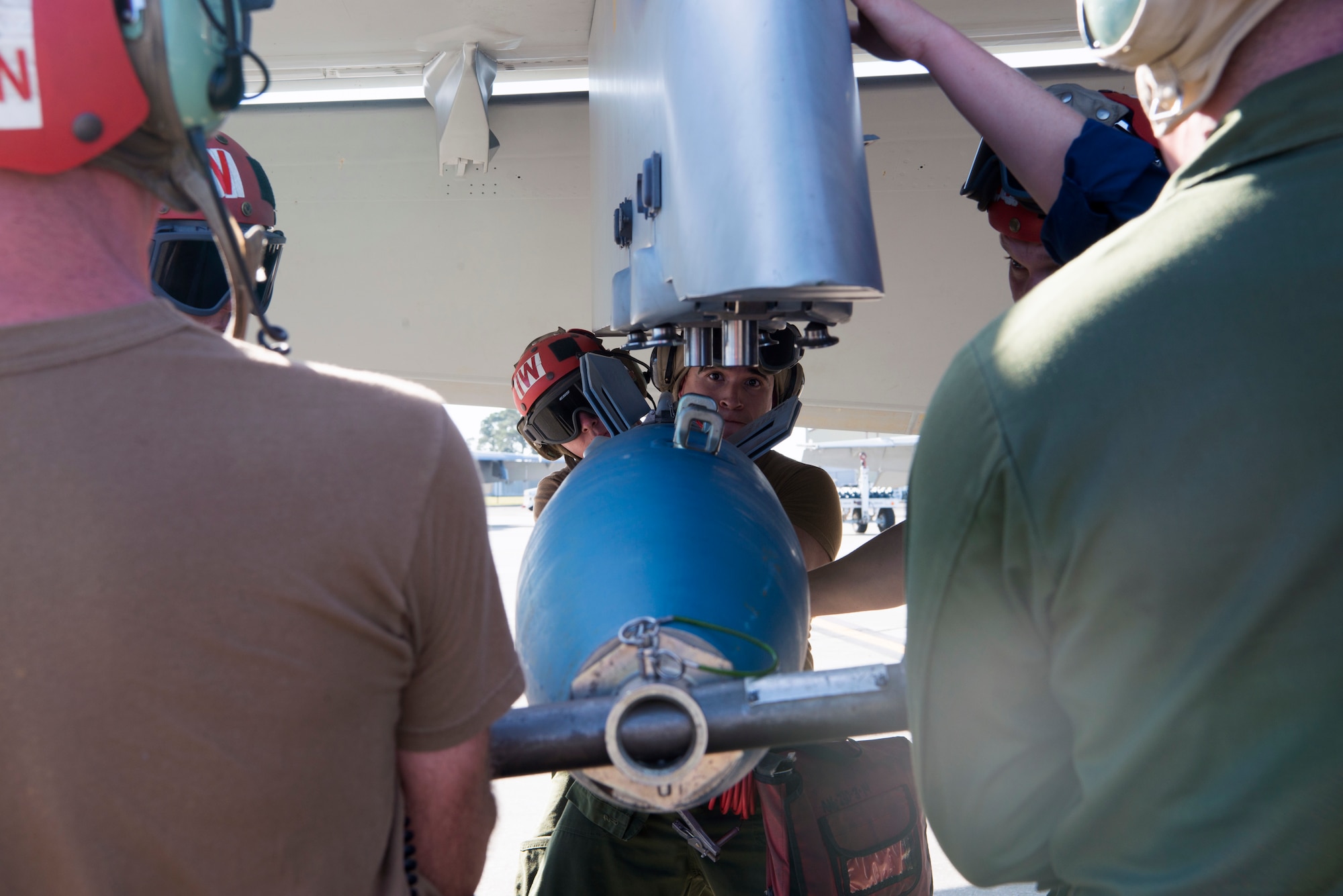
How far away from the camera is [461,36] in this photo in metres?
2.89

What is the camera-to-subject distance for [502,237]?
3730 millimetres

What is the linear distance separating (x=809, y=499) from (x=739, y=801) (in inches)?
31.1

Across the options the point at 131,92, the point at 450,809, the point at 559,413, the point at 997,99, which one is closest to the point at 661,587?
the point at 450,809

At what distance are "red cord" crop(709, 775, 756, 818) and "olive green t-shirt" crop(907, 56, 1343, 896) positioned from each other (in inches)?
54.4

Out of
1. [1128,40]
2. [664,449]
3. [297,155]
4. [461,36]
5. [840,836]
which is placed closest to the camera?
[1128,40]

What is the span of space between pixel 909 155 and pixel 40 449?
3.18 metres

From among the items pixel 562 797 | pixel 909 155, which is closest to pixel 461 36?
pixel 909 155

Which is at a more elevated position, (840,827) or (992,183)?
(992,183)

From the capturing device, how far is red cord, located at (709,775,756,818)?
2166 mm

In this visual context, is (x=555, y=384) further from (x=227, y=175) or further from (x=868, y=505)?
(x=868, y=505)

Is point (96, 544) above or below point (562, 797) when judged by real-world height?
above

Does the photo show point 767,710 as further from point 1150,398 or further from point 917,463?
point 1150,398

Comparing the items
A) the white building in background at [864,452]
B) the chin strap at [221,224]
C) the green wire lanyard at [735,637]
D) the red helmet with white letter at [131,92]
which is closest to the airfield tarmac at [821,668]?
the green wire lanyard at [735,637]

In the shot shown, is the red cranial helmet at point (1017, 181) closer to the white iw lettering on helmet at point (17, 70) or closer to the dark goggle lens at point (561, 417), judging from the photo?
the dark goggle lens at point (561, 417)
